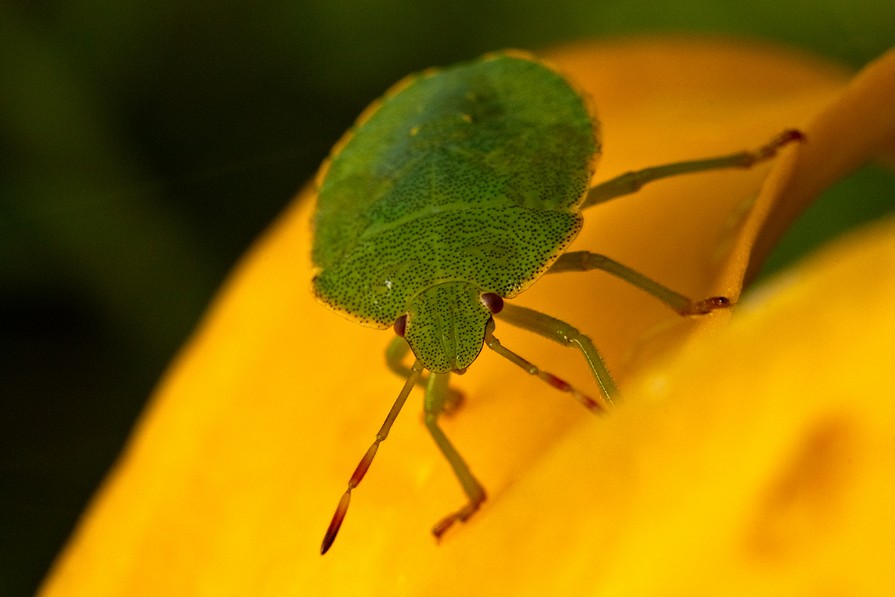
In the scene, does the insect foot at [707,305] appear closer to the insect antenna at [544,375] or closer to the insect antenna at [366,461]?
the insect antenna at [544,375]

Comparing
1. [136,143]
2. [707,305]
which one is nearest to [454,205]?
[707,305]

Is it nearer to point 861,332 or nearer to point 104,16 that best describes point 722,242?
point 861,332

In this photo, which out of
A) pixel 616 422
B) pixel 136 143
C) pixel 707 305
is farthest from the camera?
pixel 136 143

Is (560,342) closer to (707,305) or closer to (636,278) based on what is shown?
(636,278)

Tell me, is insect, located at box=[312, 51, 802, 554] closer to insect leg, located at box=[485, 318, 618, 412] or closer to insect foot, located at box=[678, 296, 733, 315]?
insect leg, located at box=[485, 318, 618, 412]

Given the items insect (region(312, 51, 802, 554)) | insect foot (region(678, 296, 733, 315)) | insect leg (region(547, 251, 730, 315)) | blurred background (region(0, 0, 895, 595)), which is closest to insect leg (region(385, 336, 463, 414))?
insect (region(312, 51, 802, 554))

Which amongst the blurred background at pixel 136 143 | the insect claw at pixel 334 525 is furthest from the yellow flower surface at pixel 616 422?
the blurred background at pixel 136 143

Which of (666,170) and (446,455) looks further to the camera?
(666,170)
